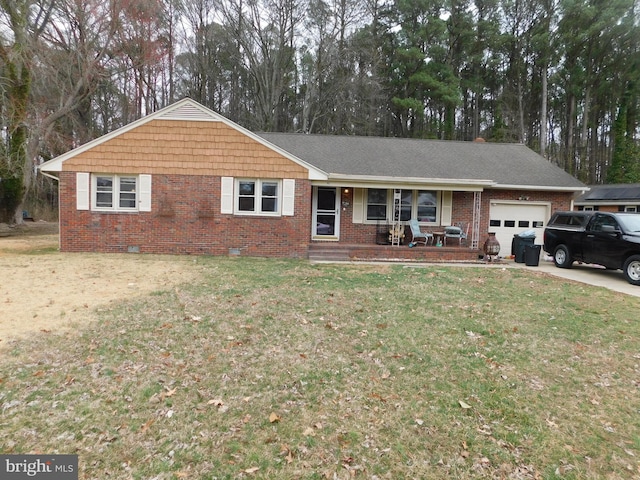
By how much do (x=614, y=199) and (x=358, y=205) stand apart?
16.2 m

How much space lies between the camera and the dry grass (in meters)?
2.58

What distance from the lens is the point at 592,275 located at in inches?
402

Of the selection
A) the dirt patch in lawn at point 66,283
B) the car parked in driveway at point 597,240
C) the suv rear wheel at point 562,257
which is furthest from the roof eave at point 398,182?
the dirt patch in lawn at point 66,283

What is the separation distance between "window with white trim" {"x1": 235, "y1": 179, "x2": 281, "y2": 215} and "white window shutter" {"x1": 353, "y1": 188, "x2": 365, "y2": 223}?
3026mm

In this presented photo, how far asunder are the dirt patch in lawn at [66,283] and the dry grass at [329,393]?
0.53 meters

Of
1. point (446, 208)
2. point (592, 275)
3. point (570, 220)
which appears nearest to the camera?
point (592, 275)

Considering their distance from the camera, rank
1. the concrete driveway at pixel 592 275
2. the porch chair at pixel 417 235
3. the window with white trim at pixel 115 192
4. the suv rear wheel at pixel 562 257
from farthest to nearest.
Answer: the porch chair at pixel 417 235 < the window with white trim at pixel 115 192 < the suv rear wheel at pixel 562 257 < the concrete driveway at pixel 592 275

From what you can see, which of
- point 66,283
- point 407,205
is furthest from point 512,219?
point 66,283

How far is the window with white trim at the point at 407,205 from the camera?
1365cm

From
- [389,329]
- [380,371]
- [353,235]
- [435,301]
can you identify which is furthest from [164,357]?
[353,235]

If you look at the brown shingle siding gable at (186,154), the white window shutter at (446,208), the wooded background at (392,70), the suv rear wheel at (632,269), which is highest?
the wooded background at (392,70)

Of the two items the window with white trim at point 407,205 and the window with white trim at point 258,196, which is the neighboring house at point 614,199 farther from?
the window with white trim at point 258,196
